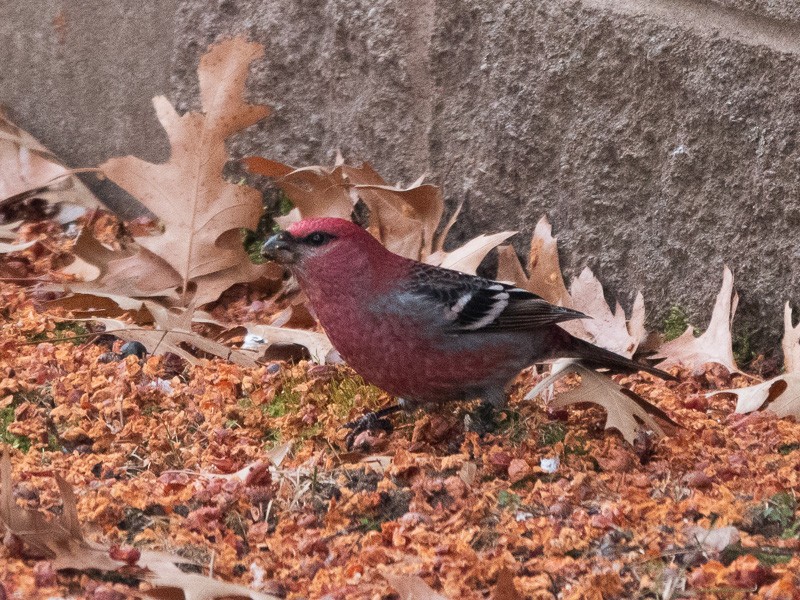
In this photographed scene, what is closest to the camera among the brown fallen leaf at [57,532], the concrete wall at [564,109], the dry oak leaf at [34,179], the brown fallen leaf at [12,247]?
the brown fallen leaf at [57,532]

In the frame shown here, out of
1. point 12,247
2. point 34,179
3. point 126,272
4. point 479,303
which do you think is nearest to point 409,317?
point 479,303

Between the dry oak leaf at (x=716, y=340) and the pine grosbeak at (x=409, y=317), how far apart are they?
1.66 feet

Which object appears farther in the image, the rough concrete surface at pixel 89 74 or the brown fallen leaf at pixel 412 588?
the rough concrete surface at pixel 89 74

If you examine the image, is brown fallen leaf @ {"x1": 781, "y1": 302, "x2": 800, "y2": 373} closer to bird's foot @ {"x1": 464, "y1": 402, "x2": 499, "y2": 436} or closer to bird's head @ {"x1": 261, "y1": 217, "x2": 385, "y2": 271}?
bird's foot @ {"x1": 464, "y1": 402, "x2": 499, "y2": 436}

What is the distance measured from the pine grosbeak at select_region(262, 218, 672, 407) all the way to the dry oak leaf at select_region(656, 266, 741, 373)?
51 cm

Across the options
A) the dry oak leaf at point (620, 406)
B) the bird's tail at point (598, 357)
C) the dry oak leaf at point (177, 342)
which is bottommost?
the dry oak leaf at point (177, 342)

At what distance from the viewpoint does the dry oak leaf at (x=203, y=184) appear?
3.76 m

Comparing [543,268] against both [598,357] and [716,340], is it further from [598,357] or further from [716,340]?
[716,340]

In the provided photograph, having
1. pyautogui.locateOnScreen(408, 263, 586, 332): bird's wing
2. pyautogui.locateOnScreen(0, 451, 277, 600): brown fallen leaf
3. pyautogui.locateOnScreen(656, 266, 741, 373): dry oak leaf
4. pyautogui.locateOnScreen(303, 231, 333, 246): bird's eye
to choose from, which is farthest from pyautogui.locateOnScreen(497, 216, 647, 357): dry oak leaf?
pyautogui.locateOnScreen(0, 451, 277, 600): brown fallen leaf

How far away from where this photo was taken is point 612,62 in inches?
134

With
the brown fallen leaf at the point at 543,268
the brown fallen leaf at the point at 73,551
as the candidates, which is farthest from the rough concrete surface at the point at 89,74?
the brown fallen leaf at the point at 73,551

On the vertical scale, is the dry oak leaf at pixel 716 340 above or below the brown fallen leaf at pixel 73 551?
above

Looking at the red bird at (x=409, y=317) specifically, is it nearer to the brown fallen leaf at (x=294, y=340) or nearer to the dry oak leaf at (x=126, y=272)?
the brown fallen leaf at (x=294, y=340)

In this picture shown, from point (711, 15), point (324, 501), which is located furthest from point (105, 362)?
point (711, 15)
